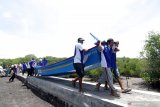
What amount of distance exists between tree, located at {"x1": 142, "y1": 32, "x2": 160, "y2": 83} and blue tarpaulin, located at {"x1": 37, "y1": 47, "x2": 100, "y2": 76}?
8482mm

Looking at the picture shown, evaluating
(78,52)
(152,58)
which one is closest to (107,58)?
(78,52)

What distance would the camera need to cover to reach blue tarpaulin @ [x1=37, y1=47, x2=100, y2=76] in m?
9.64

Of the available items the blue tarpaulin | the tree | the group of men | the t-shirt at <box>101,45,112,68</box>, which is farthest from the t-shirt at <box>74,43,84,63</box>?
the tree

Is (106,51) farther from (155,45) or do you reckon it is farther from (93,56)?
(155,45)

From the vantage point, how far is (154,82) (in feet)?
70.1

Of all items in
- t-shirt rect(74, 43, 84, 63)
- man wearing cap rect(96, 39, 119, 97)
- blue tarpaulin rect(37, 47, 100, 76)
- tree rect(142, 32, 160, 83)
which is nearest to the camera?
man wearing cap rect(96, 39, 119, 97)

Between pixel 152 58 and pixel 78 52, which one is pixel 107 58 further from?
pixel 152 58

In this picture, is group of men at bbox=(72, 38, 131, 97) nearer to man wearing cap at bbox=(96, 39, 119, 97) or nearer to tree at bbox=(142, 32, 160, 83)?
man wearing cap at bbox=(96, 39, 119, 97)

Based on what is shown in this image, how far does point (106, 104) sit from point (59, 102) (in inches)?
192

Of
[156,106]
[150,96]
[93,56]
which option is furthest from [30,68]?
[156,106]

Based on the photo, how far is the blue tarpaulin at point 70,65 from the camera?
9.64 m

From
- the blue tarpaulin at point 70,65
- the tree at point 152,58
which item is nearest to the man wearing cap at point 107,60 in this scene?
the blue tarpaulin at point 70,65

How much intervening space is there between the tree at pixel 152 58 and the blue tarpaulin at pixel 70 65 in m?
8.48

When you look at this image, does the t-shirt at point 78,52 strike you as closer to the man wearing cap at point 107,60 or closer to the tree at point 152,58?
the man wearing cap at point 107,60
